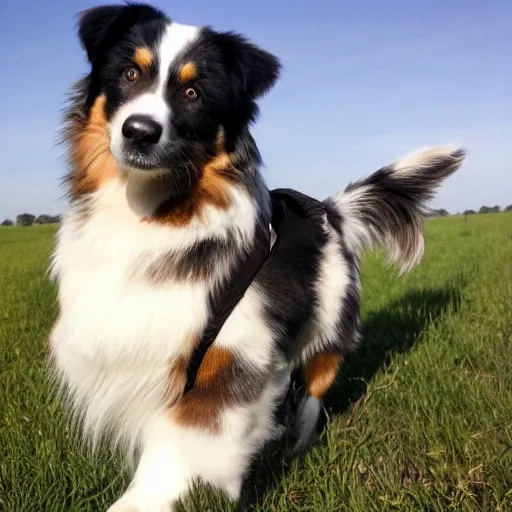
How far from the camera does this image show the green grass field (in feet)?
11.2

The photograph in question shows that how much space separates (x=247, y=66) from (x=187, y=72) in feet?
1.52

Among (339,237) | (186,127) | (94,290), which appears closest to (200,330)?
(94,290)

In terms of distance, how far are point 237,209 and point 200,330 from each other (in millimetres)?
697

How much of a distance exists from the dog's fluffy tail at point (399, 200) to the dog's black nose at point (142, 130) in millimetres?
2266

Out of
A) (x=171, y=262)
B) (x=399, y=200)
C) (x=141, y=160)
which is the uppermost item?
(x=141, y=160)

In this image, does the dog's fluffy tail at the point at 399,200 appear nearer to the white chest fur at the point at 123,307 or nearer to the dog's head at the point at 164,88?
the dog's head at the point at 164,88

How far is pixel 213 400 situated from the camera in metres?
3.40

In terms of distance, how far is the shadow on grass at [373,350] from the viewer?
12.3 ft

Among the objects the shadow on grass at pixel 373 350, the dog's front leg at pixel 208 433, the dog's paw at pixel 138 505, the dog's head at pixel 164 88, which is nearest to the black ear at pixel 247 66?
the dog's head at pixel 164 88

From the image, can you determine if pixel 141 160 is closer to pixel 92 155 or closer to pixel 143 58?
pixel 92 155

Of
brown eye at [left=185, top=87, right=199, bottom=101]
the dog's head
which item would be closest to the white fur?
the dog's head

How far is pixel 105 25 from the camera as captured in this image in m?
3.79

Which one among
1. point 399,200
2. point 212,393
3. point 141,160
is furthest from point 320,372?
point 141,160

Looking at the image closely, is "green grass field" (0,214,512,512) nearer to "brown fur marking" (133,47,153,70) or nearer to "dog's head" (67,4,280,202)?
"dog's head" (67,4,280,202)
